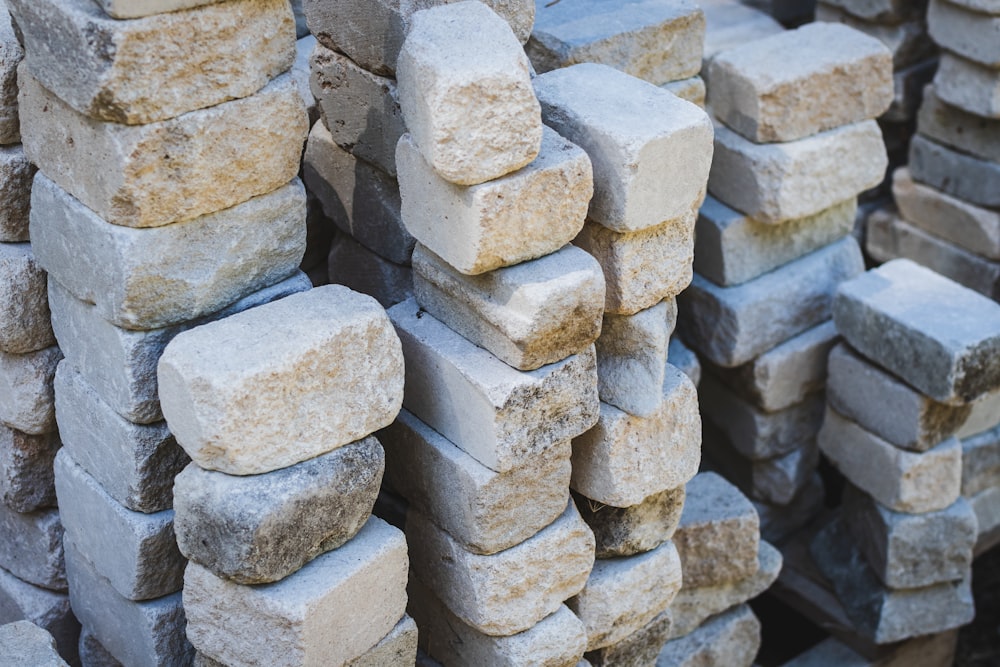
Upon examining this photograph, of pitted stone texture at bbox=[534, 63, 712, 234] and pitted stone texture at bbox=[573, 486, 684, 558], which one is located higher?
pitted stone texture at bbox=[534, 63, 712, 234]

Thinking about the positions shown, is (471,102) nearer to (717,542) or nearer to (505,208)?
(505,208)

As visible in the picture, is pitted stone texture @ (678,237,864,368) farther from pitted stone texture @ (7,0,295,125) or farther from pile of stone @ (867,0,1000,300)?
pitted stone texture @ (7,0,295,125)

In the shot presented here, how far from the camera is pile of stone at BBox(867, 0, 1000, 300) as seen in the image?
192 inches

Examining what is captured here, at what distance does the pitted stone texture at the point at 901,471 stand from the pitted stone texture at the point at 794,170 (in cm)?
74

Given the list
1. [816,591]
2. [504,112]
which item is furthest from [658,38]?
[816,591]

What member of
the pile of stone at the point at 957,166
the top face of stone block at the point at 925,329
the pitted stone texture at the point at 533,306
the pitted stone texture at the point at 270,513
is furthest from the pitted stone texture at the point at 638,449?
the pile of stone at the point at 957,166

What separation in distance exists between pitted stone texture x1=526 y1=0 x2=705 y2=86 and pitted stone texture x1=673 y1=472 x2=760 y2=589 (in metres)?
1.27

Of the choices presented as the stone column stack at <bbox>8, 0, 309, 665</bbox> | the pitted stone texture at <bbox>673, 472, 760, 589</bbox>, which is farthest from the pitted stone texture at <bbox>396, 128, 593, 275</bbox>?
the pitted stone texture at <bbox>673, 472, 760, 589</bbox>

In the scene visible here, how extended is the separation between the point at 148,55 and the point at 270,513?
0.91 meters

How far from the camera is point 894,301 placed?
12.9 ft

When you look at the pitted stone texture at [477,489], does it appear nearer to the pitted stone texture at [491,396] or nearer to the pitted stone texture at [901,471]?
the pitted stone texture at [491,396]

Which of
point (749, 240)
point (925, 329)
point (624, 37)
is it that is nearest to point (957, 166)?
point (749, 240)

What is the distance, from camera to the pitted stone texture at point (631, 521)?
10.2 ft

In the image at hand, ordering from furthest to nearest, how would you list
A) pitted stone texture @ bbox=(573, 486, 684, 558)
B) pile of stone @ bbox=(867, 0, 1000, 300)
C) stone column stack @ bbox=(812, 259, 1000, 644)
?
pile of stone @ bbox=(867, 0, 1000, 300) < stone column stack @ bbox=(812, 259, 1000, 644) < pitted stone texture @ bbox=(573, 486, 684, 558)
